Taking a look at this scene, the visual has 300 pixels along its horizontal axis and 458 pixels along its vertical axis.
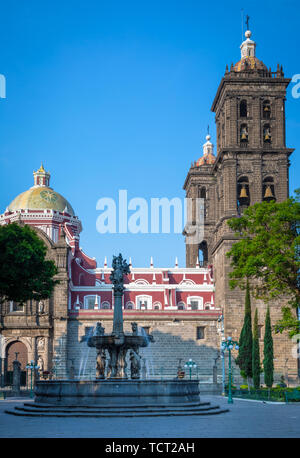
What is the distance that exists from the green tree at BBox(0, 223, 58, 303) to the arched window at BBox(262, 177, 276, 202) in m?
20.6

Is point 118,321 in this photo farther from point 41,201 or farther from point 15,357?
point 41,201

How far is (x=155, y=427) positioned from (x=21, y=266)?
70.8 feet

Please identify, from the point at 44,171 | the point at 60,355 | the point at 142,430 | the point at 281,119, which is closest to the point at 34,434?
the point at 142,430

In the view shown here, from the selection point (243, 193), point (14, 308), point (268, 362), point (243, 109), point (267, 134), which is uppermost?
point (243, 109)

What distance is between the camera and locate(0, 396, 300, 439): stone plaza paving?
14.3 m

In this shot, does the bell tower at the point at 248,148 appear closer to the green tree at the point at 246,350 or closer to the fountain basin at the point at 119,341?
the green tree at the point at 246,350

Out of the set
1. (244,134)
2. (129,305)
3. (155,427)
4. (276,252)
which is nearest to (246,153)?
(244,134)

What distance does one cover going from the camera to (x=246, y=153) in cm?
5316

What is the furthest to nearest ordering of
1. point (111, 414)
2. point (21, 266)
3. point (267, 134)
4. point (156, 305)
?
point (156, 305), point (267, 134), point (21, 266), point (111, 414)

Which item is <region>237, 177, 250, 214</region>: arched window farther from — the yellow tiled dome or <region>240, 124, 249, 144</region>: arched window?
the yellow tiled dome

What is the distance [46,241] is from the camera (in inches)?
2208

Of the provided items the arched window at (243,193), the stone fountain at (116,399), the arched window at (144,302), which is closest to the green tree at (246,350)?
the arched window at (243,193)

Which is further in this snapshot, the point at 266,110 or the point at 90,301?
the point at 90,301
